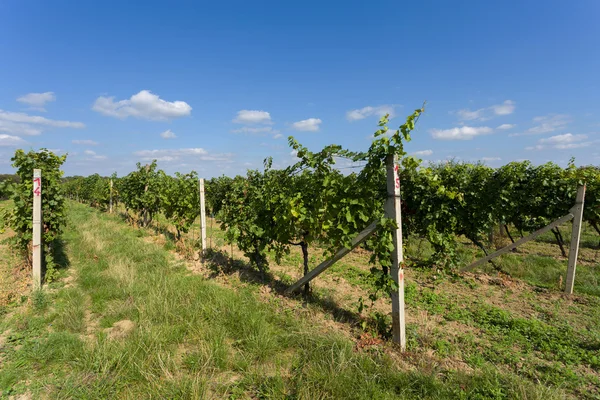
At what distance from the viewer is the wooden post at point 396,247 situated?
3.21 meters

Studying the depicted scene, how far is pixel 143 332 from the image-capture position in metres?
3.33

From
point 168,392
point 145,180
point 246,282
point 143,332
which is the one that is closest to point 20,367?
point 143,332

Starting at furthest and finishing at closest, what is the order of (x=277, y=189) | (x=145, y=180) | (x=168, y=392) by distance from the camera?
(x=145, y=180)
(x=277, y=189)
(x=168, y=392)

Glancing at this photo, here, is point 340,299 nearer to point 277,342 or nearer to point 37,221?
point 277,342

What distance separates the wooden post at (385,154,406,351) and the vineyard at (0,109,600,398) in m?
0.06

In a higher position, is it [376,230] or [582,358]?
[376,230]

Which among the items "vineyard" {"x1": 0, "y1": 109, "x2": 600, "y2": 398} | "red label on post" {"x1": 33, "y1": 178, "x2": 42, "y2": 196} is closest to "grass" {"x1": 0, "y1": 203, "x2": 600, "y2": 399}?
"vineyard" {"x1": 0, "y1": 109, "x2": 600, "y2": 398}

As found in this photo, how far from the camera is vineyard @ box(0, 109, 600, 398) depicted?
8.95 ft

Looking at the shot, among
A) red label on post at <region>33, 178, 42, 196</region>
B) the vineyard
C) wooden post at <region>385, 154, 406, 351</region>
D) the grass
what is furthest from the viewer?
red label on post at <region>33, 178, 42, 196</region>

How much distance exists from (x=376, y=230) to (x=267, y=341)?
70.4 inches

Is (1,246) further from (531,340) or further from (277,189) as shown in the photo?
(531,340)

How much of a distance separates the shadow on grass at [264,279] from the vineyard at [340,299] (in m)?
0.04

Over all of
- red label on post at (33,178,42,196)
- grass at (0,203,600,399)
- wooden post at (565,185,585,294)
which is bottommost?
grass at (0,203,600,399)

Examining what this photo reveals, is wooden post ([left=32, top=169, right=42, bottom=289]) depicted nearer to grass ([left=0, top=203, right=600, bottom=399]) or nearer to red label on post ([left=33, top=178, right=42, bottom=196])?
red label on post ([left=33, top=178, right=42, bottom=196])
